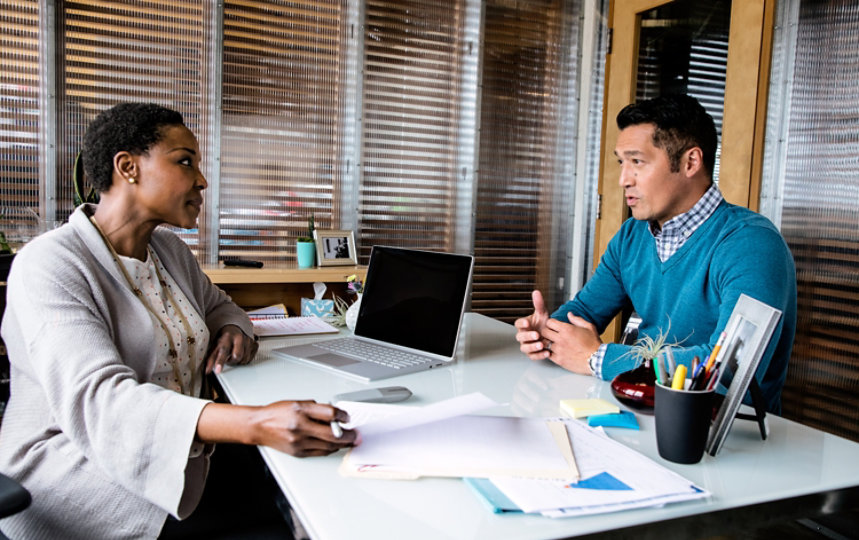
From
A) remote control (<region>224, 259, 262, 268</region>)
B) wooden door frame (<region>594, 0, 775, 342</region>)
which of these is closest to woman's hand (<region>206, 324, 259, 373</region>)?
remote control (<region>224, 259, 262, 268</region>)

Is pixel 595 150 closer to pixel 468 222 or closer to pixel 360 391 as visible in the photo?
pixel 468 222

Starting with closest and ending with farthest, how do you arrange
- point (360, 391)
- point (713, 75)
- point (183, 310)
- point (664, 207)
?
point (360, 391), point (183, 310), point (664, 207), point (713, 75)

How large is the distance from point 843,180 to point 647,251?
1209 millimetres

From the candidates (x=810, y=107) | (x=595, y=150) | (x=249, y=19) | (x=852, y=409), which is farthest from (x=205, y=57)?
(x=852, y=409)

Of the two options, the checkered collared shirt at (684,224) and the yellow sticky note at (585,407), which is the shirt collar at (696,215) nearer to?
the checkered collared shirt at (684,224)

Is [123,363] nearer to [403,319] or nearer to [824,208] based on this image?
[403,319]

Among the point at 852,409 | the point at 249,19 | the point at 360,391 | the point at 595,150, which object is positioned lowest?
the point at 852,409

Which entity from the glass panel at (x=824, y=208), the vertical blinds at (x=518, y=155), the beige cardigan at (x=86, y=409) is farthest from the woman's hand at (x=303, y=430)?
the vertical blinds at (x=518, y=155)

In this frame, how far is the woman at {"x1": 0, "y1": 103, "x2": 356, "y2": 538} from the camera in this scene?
986mm

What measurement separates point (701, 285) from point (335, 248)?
7.36 feet

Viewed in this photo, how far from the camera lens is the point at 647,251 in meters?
1.83

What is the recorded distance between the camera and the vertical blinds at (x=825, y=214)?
247 cm

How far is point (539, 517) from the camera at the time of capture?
789 millimetres

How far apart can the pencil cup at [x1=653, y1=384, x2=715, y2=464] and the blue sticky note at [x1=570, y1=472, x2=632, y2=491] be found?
0.13m
